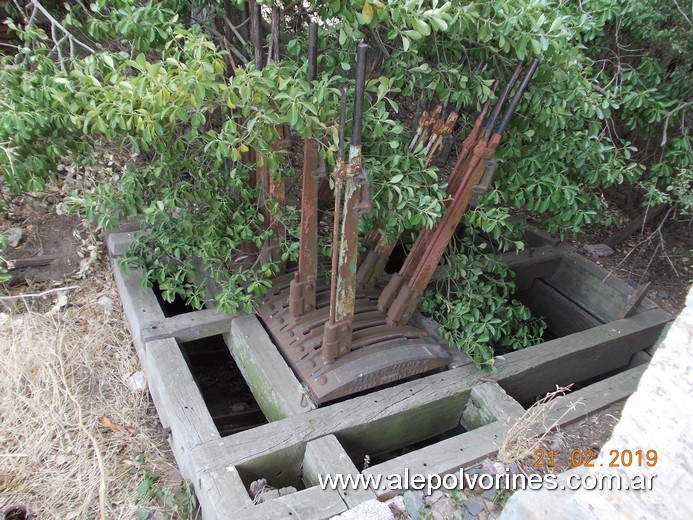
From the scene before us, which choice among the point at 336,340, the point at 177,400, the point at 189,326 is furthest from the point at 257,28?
the point at 177,400

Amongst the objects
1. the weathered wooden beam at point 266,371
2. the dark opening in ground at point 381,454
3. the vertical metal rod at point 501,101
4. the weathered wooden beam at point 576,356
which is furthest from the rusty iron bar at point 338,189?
the weathered wooden beam at point 576,356

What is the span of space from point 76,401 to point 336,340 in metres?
1.43

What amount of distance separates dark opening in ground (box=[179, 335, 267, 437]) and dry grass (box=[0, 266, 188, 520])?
1.85ft

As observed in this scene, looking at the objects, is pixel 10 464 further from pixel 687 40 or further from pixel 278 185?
pixel 687 40

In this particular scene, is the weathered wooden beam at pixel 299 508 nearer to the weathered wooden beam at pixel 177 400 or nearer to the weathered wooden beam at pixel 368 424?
the weathered wooden beam at pixel 368 424

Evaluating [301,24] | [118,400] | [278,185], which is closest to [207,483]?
[118,400]

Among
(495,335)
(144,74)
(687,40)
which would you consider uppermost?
(687,40)

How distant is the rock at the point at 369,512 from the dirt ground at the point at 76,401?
69 cm

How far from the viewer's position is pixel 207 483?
200 cm

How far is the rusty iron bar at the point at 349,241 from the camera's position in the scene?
1878 mm

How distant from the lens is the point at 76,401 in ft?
8.64

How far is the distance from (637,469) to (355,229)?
1.29 metres

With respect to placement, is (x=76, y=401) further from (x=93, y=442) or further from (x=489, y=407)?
(x=489, y=407)

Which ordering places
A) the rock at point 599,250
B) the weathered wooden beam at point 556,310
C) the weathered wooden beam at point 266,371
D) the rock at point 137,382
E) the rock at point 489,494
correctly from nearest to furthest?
1. the rock at point 489,494
2. the weathered wooden beam at point 266,371
3. the rock at point 137,382
4. the weathered wooden beam at point 556,310
5. the rock at point 599,250
